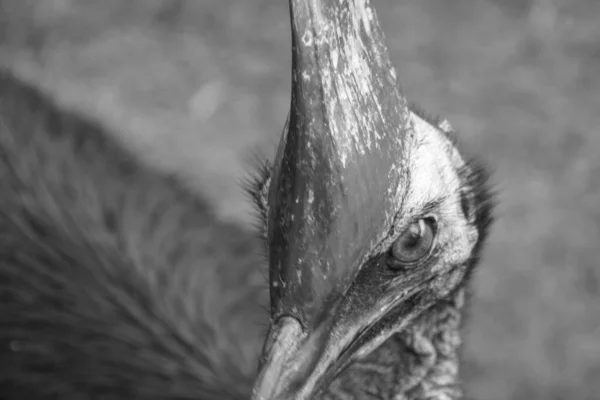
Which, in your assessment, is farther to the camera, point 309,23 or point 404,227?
point 404,227

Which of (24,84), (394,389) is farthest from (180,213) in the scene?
(394,389)

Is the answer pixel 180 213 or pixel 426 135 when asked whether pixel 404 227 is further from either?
pixel 180 213

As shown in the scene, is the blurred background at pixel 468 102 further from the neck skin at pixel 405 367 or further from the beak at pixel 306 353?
the beak at pixel 306 353

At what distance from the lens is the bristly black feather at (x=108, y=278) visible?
2.52 meters

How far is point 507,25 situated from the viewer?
4.72 meters

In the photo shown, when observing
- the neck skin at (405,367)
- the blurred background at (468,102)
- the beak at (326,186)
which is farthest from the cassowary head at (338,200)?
the blurred background at (468,102)

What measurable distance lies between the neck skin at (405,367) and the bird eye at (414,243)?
24 centimetres

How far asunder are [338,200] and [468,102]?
10.5ft

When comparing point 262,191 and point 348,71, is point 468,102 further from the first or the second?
point 348,71

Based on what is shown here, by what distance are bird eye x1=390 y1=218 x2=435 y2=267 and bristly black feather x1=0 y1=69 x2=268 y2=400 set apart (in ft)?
3.00

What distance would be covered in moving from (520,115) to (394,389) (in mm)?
2811

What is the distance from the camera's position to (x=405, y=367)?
6.03 ft

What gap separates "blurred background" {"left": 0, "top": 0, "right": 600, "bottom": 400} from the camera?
12.1 feet

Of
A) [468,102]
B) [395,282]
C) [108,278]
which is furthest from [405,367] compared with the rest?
[468,102]
